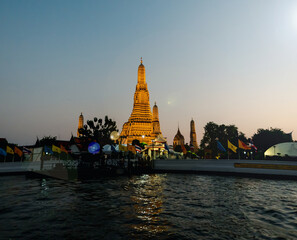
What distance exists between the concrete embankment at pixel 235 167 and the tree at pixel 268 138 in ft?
115

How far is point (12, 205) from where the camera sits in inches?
492

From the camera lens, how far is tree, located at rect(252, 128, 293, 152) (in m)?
57.3

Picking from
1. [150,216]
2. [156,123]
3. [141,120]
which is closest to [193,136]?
[156,123]

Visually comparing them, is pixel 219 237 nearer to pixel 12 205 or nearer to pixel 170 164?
pixel 12 205

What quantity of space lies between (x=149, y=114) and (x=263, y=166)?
245 feet

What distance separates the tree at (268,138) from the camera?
188 ft

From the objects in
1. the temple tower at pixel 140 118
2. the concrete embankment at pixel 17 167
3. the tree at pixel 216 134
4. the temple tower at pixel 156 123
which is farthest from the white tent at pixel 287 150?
the temple tower at pixel 140 118

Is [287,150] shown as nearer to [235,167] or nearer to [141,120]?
[235,167]

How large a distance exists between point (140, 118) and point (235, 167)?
229ft

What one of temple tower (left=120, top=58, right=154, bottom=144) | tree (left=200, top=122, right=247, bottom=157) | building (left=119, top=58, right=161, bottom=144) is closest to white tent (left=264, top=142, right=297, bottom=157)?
tree (left=200, top=122, right=247, bottom=157)

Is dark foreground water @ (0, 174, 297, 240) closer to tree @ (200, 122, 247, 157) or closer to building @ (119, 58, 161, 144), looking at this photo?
tree @ (200, 122, 247, 157)

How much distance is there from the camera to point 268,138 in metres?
57.8

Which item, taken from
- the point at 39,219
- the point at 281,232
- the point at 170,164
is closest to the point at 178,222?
the point at 281,232

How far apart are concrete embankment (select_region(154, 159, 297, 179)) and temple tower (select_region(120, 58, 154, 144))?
58.8m
